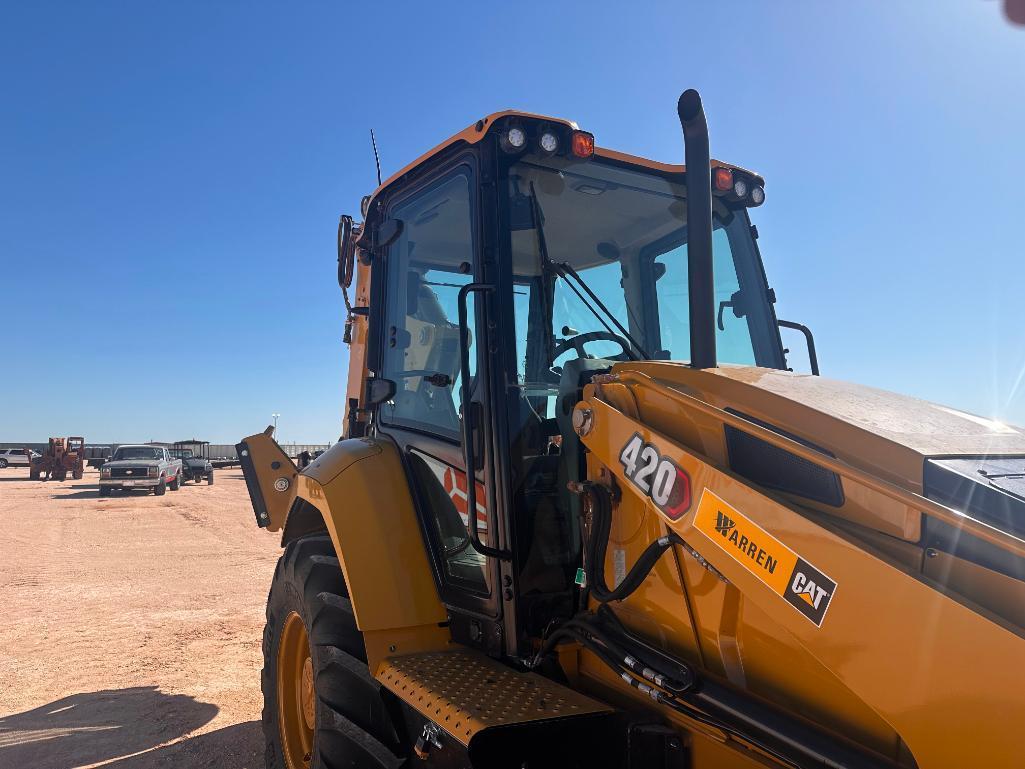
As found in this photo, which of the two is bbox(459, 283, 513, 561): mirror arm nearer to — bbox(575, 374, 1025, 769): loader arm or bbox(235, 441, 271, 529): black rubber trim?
bbox(575, 374, 1025, 769): loader arm

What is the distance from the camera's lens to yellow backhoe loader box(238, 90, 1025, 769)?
159cm

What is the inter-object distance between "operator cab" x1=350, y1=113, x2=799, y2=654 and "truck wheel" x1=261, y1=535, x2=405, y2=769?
1.37ft

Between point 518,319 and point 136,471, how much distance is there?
23.2 m

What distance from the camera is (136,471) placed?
22781 mm

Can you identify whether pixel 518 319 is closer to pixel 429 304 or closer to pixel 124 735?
pixel 429 304

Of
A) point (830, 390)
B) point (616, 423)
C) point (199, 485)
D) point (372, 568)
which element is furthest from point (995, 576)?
point (199, 485)

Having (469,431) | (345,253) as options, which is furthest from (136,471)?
(469,431)

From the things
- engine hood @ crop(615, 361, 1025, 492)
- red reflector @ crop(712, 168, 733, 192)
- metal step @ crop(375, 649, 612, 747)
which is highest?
red reflector @ crop(712, 168, 733, 192)

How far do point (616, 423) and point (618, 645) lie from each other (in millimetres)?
649

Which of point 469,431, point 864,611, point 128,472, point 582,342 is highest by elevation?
point 582,342

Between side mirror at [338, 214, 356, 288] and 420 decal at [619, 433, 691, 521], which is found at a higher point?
side mirror at [338, 214, 356, 288]

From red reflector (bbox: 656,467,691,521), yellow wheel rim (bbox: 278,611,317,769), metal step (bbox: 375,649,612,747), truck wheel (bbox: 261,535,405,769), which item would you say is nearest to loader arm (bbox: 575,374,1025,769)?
red reflector (bbox: 656,467,691,521)

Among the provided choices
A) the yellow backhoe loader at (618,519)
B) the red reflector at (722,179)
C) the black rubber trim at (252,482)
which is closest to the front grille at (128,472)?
the black rubber trim at (252,482)

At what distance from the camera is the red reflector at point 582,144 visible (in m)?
2.72
